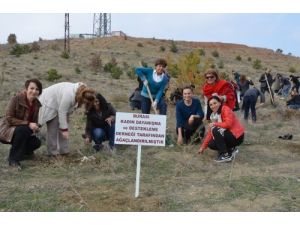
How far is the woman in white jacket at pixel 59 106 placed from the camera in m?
6.00

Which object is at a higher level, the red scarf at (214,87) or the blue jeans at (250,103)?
the red scarf at (214,87)

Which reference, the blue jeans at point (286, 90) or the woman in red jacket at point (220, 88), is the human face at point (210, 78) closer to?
the woman in red jacket at point (220, 88)

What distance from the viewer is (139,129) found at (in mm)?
4742

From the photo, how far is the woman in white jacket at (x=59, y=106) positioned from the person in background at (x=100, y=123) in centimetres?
42

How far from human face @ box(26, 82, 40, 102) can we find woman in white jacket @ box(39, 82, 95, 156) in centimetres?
33

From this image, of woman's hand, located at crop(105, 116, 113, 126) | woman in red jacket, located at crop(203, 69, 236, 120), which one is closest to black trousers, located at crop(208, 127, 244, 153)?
woman in red jacket, located at crop(203, 69, 236, 120)

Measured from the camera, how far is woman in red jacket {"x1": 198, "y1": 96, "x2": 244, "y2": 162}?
648 cm

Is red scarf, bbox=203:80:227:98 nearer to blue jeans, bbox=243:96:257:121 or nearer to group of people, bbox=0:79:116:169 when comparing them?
group of people, bbox=0:79:116:169

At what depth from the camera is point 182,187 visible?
5258 mm

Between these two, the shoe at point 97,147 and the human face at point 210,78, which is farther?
the human face at point 210,78

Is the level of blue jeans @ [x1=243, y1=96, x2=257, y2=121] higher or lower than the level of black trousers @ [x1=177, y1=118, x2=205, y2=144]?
higher

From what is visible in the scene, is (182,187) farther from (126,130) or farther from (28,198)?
(28,198)

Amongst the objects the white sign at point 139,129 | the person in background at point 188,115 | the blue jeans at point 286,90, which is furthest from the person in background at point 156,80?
the blue jeans at point 286,90

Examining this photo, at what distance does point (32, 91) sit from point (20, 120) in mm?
398
